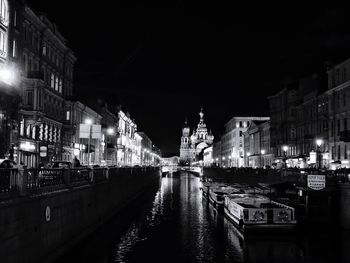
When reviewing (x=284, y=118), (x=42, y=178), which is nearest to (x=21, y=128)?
(x=42, y=178)

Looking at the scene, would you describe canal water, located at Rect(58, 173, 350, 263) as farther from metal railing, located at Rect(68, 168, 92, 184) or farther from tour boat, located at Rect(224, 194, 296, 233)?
metal railing, located at Rect(68, 168, 92, 184)

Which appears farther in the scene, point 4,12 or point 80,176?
point 4,12

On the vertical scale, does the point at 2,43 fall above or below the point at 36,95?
above

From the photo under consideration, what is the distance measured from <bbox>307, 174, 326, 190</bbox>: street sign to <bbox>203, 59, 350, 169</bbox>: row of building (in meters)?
11.7

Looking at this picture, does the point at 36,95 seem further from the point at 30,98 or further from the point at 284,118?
the point at 284,118

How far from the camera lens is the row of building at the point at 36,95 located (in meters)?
42.1

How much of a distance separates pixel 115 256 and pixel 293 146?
251ft

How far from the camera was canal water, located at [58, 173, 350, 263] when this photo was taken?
26312mm

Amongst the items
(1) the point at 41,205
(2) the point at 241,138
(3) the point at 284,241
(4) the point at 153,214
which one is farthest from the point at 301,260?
(2) the point at 241,138

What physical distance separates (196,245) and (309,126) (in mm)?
61263

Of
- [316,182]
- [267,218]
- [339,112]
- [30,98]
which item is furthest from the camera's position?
[339,112]

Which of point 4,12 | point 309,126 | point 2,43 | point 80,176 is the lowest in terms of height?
point 80,176

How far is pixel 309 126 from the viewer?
86250mm

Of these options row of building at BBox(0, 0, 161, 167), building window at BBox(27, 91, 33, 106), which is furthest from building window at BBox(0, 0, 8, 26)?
building window at BBox(27, 91, 33, 106)
